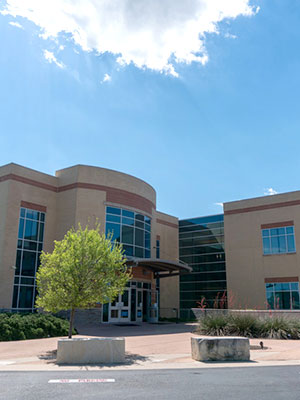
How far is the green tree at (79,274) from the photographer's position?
543 inches

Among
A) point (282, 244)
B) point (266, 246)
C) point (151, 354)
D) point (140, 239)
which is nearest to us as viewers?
point (151, 354)

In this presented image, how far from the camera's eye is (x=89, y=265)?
13.9 metres

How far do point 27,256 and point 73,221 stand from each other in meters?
3.70

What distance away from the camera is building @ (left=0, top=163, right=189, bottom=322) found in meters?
25.6

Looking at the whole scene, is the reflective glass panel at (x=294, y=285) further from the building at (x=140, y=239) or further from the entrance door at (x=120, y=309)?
the entrance door at (x=120, y=309)

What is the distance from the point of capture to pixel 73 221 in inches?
1074

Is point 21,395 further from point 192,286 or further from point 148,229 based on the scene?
point 192,286

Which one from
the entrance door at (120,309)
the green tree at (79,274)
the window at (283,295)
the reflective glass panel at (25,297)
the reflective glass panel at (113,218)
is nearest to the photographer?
the green tree at (79,274)

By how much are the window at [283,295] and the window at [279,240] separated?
8.36 feet

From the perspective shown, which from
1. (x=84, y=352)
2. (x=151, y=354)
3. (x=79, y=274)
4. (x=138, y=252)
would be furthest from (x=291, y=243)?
(x=84, y=352)

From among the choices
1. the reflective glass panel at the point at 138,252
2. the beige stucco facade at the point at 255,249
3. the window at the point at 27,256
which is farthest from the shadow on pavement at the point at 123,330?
the beige stucco facade at the point at 255,249

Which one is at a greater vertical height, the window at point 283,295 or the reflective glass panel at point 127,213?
the reflective glass panel at point 127,213

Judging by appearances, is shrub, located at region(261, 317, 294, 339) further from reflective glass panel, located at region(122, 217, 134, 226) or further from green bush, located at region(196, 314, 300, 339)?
reflective glass panel, located at region(122, 217, 134, 226)

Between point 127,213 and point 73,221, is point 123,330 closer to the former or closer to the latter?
point 73,221
